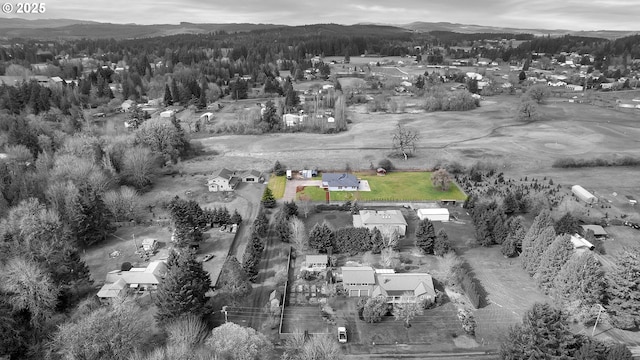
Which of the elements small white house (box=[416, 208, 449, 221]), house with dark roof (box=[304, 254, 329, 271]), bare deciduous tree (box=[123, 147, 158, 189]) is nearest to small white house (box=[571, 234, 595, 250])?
small white house (box=[416, 208, 449, 221])

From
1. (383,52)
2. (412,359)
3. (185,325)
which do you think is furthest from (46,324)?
(383,52)

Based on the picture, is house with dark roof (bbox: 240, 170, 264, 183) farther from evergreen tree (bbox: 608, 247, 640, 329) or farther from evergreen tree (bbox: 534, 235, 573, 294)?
evergreen tree (bbox: 608, 247, 640, 329)

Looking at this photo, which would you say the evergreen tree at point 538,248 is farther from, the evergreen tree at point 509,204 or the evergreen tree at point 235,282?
the evergreen tree at point 235,282

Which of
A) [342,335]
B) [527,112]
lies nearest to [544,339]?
[342,335]

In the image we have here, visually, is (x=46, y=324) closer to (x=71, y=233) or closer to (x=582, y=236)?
(x=71, y=233)

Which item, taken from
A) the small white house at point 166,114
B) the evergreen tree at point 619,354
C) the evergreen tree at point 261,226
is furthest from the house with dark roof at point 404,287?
the small white house at point 166,114
